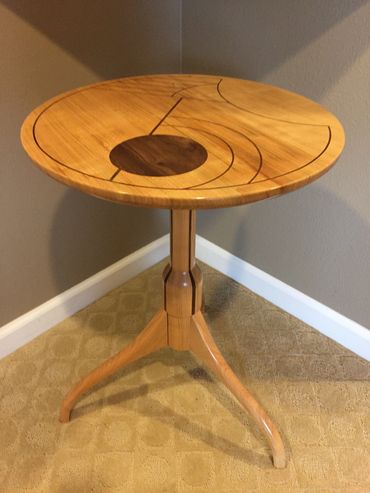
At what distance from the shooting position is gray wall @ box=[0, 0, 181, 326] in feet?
3.61

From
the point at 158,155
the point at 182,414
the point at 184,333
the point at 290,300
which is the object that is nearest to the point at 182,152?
the point at 158,155

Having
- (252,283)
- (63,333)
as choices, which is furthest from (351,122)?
(63,333)

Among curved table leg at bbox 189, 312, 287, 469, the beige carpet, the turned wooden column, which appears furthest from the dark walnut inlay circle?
the beige carpet

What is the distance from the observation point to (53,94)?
1184 millimetres

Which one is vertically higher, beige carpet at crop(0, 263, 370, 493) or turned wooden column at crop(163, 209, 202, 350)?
turned wooden column at crop(163, 209, 202, 350)

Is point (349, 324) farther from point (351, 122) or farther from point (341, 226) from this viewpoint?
point (351, 122)

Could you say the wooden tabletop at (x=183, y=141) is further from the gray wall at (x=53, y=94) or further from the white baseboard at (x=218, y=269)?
the white baseboard at (x=218, y=269)

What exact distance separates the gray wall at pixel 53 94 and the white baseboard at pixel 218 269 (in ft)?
0.10

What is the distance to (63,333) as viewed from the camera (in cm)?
143

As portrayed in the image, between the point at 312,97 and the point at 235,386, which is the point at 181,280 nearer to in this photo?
the point at 235,386

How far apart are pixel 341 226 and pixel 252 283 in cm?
40

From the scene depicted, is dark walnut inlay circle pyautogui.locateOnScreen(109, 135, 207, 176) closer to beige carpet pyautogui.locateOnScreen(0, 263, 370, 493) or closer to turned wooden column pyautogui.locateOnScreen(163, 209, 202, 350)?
turned wooden column pyautogui.locateOnScreen(163, 209, 202, 350)

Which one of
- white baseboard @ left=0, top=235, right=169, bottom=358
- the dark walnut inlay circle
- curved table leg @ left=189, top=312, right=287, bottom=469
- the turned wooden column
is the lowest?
white baseboard @ left=0, top=235, right=169, bottom=358

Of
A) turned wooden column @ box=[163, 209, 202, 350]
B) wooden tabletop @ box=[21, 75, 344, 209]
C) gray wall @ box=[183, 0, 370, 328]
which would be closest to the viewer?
wooden tabletop @ box=[21, 75, 344, 209]
